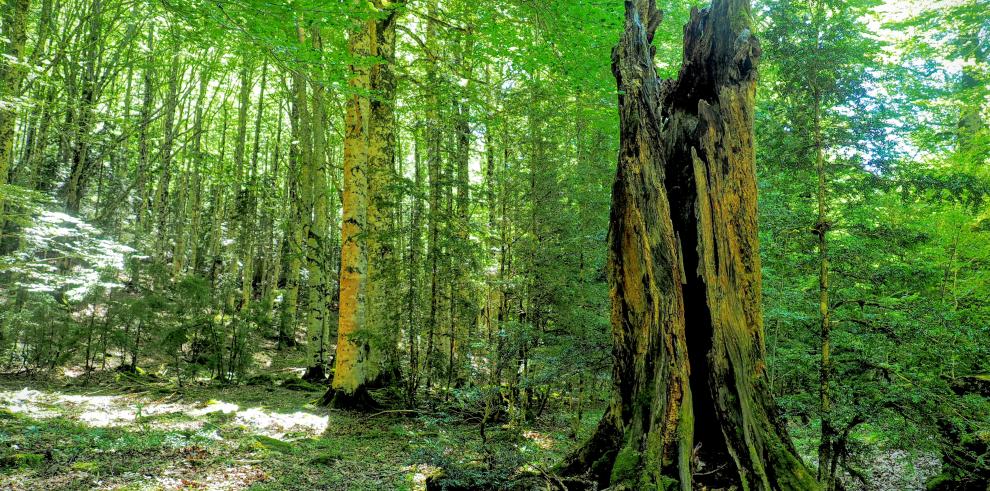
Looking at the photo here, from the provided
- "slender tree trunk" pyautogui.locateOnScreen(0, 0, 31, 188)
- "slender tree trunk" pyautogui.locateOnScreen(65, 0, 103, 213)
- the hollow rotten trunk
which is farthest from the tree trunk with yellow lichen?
"slender tree trunk" pyautogui.locateOnScreen(65, 0, 103, 213)

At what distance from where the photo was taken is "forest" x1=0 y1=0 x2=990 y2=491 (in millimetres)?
4113

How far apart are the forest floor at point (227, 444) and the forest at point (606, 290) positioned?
6cm

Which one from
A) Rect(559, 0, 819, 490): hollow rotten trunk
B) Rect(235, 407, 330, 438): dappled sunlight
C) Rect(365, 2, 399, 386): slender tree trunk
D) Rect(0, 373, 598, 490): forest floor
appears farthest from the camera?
Rect(365, 2, 399, 386): slender tree trunk

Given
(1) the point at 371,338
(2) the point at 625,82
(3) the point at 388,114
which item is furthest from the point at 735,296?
(3) the point at 388,114

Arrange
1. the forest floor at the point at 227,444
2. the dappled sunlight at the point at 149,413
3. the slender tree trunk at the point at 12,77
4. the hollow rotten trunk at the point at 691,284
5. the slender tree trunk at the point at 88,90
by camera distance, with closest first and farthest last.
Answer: the hollow rotten trunk at the point at 691,284 → the forest floor at the point at 227,444 → the dappled sunlight at the point at 149,413 → the slender tree trunk at the point at 12,77 → the slender tree trunk at the point at 88,90

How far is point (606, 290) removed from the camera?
340 inches

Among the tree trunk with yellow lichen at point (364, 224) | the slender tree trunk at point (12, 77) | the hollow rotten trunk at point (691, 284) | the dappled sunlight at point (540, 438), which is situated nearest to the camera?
the hollow rotten trunk at point (691, 284)

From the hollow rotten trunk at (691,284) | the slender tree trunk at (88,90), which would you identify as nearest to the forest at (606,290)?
the hollow rotten trunk at (691,284)

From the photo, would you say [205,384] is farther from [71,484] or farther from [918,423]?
[918,423]

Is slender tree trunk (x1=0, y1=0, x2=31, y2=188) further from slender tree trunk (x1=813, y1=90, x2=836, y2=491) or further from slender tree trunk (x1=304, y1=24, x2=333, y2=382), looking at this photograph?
slender tree trunk (x1=813, y1=90, x2=836, y2=491)

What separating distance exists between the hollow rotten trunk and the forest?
0.02m

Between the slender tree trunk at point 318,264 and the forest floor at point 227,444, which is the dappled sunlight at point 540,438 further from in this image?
the slender tree trunk at point 318,264

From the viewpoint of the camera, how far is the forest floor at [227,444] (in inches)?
182

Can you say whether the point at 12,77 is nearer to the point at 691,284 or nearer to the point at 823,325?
the point at 691,284
